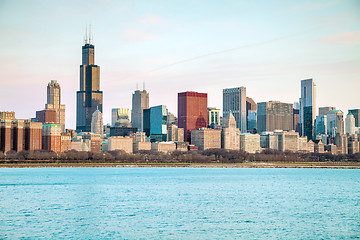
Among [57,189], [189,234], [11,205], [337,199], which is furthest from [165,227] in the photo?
[57,189]

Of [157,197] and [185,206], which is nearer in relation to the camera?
[185,206]

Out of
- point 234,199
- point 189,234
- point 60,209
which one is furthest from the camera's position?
point 234,199

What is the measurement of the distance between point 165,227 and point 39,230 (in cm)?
1322

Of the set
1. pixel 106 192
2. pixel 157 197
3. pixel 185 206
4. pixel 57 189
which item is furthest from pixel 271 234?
pixel 57 189

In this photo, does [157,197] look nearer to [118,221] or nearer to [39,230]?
[118,221]

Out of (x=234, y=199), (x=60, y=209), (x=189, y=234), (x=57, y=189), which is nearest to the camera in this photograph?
(x=189, y=234)

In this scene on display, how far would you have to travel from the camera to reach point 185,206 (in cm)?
7600

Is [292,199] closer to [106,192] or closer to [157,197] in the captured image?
[157,197]

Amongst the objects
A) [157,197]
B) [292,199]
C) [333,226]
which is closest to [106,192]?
[157,197]

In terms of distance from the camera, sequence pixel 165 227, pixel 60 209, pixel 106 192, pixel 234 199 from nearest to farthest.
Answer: pixel 165 227 → pixel 60 209 → pixel 234 199 → pixel 106 192

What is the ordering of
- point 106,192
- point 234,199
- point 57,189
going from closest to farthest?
1. point 234,199
2. point 106,192
3. point 57,189

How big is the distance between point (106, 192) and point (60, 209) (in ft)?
83.4

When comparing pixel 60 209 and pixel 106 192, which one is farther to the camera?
pixel 106 192

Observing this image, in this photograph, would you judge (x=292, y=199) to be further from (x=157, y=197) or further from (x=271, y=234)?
(x=271, y=234)
